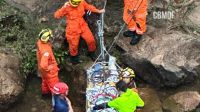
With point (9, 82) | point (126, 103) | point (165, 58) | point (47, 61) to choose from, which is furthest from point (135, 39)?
point (9, 82)

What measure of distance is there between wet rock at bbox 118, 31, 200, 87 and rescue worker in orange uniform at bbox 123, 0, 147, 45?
17 cm

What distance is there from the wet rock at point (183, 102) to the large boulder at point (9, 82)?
2904mm

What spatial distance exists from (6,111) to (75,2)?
2525 millimetres

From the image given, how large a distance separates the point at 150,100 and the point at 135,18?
5.52ft

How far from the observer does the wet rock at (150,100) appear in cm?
1006

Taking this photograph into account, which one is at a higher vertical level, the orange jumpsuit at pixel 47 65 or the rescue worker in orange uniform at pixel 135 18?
the rescue worker in orange uniform at pixel 135 18

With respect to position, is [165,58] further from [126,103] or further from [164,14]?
[126,103]

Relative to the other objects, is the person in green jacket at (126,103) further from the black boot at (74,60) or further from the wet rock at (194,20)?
the wet rock at (194,20)

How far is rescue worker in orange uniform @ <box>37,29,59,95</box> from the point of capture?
10094 mm

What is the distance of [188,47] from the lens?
35.6ft

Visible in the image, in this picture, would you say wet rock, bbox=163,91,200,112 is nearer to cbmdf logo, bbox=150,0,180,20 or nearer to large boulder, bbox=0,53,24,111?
cbmdf logo, bbox=150,0,180,20

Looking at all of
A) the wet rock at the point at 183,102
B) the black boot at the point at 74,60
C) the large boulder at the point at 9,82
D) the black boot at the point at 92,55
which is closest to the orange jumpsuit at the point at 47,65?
the large boulder at the point at 9,82

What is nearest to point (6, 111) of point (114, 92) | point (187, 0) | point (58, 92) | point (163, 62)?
point (58, 92)

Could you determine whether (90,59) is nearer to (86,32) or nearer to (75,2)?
(86,32)
